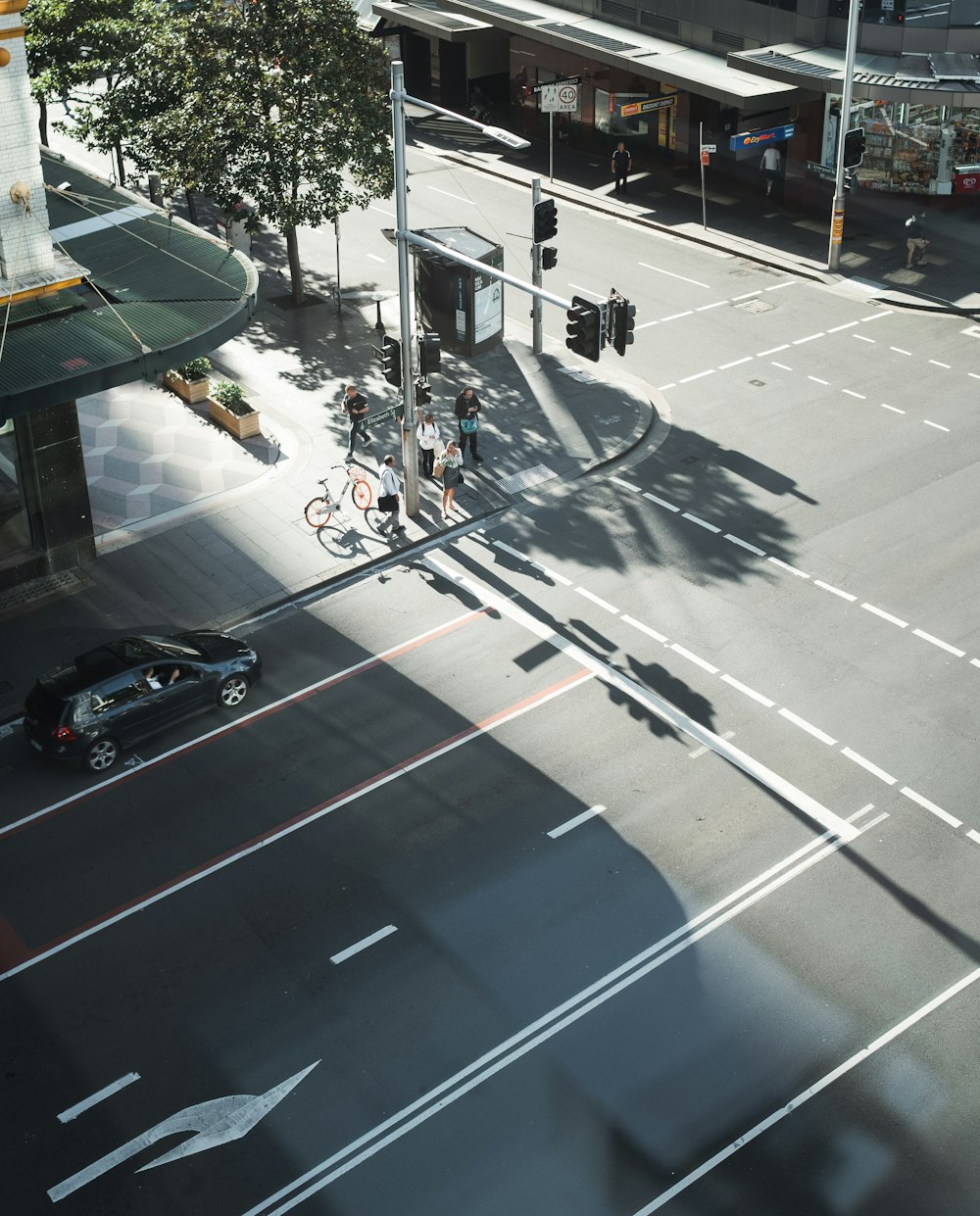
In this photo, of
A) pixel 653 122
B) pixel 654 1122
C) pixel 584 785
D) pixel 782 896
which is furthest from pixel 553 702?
pixel 653 122

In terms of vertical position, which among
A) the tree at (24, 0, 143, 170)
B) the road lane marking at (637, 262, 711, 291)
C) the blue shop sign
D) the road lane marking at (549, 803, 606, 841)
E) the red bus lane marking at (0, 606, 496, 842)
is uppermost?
the tree at (24, 0, 143, 170)

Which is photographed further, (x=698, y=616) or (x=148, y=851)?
(x=698, y=616)

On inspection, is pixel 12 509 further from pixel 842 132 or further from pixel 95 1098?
pixel 842 132

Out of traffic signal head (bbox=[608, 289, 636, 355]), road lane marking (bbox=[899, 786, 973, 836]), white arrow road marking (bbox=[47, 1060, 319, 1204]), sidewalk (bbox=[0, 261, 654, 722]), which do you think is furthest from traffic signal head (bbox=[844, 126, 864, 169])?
white arrow road marking (bbox=[47, 1060, 319, 1204])

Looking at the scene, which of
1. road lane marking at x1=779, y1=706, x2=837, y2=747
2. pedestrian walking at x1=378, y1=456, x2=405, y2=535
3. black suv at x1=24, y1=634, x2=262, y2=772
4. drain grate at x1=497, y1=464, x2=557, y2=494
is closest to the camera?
black suv at x1=24, y1=634, x2=262, y2=772

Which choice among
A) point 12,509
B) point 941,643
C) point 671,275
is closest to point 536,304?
point 671,275

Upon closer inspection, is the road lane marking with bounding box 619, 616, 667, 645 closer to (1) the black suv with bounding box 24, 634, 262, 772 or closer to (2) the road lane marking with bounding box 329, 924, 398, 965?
(1) the black suv with bounding box 24, 634, 262, 772

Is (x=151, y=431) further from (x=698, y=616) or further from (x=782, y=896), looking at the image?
(x=782, y=896)
